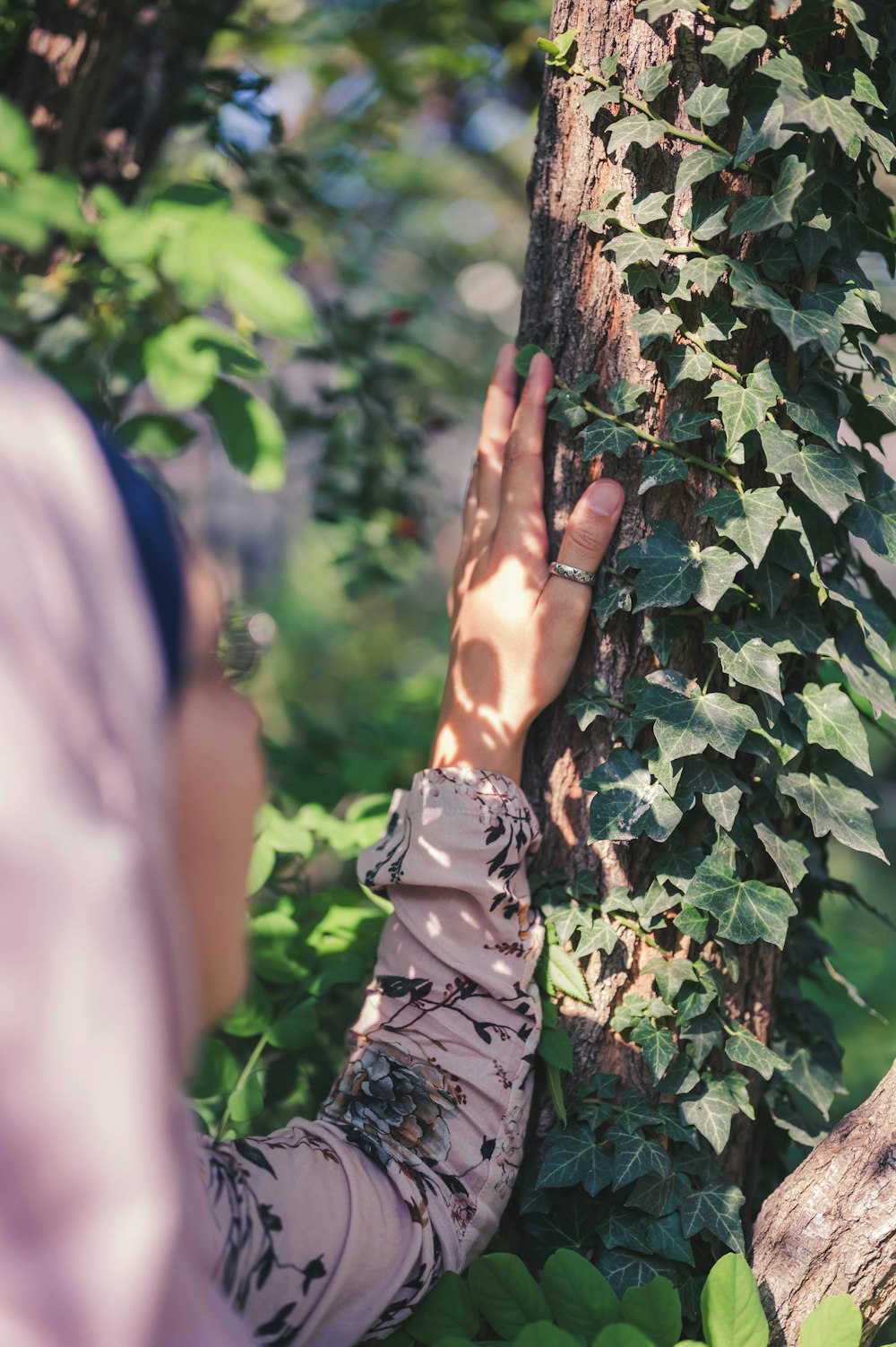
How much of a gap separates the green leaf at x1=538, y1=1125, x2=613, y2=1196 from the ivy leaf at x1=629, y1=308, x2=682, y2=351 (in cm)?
102

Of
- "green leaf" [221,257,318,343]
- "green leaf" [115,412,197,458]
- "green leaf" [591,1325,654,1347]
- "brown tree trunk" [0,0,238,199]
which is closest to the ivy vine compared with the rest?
"green leaf" [591,1325,654,1347]

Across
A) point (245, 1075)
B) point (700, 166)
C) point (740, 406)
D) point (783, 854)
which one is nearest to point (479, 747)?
point (783, 854)

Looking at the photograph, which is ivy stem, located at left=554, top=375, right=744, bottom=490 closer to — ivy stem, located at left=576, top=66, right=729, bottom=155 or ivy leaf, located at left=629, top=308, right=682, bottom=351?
ivy leaf, located at left=629, top=308, right=682, bottom=351

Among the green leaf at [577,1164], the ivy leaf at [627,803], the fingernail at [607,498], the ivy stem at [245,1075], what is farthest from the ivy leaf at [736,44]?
the ivy stem at [245,1075]

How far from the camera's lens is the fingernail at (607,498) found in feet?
4.21

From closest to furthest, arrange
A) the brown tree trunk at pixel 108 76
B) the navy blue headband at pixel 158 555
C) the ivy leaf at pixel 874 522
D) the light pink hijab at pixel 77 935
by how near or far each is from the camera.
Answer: the light pink hijab at pixel 77 935
the navy blue headband at pixel 158 555
the ivy leaf at pixel 874 522
the brown tree trunk at pixel 108 76

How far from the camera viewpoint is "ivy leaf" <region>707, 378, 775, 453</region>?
1.19 meters

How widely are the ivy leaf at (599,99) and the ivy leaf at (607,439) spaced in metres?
0.37

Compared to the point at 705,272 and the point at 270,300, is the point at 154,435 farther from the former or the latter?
the point at 705,272

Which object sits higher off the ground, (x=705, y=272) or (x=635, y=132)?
(x=635, y=132)

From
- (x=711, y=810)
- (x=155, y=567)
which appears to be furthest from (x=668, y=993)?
(x=155, y=567)

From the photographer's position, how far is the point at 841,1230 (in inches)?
47.2

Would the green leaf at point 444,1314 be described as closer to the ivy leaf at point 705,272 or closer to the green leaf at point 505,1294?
the green leaf at point 505,1294

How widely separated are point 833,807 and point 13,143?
1.37 metres
